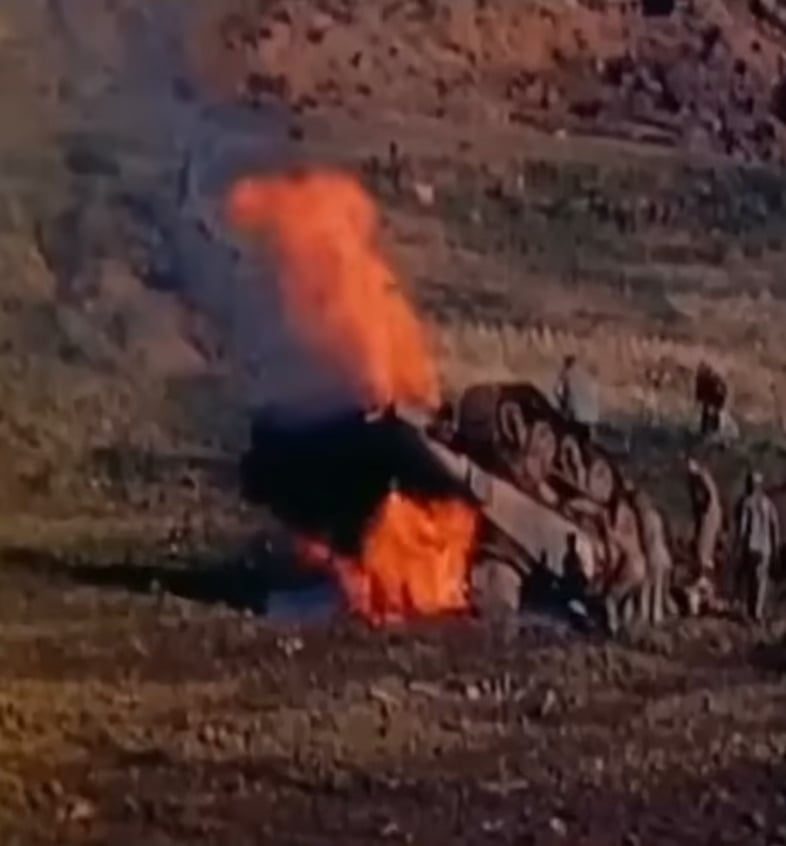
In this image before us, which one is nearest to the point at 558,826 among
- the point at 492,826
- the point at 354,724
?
the point at 492,826

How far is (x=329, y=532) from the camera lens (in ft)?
4.58

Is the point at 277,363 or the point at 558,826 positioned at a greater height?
the point at 277,363

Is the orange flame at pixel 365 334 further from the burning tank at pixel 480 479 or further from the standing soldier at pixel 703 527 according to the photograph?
the standing soldier at pixel 703 527

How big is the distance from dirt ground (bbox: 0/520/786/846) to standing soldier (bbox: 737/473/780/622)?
29 mm

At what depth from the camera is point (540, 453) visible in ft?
4.65

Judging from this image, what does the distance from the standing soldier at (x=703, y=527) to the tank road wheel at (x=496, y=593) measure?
0.42 ft

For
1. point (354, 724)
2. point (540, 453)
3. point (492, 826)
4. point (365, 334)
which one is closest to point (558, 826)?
point (492, 826)

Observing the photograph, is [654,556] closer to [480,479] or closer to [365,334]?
[480,479]

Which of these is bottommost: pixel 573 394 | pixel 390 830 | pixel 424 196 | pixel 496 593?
pixel 390 830

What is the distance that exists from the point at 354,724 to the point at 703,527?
284 mm

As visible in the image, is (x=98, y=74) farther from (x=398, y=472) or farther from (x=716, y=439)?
(x=716, y=439)

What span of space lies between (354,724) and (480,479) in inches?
7.5

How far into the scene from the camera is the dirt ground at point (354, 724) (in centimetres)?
137

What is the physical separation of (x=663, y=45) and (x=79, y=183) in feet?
1.40
